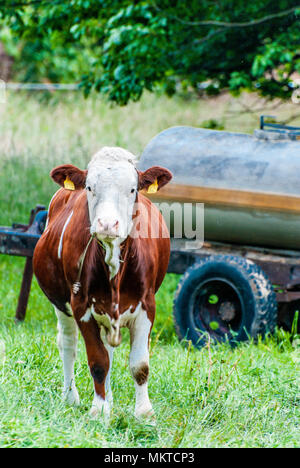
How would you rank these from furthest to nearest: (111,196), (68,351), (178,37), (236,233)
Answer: (178,37) → (236,233) → (68,351) → (111,196)

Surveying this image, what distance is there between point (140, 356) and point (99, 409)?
1.15ft

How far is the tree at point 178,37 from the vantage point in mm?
8727

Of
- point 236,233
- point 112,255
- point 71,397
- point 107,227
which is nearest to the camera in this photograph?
point 107,227

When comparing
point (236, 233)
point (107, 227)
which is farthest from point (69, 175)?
point (236, 233)

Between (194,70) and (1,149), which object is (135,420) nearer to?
(194,70)

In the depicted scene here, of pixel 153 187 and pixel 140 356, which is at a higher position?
pixel 153 187

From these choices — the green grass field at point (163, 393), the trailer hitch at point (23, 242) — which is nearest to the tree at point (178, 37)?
the trailer hitch at point (23, 242)

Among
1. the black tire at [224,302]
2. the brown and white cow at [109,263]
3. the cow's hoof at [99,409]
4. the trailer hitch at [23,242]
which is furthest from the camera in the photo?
the trailer hitch at [23,242]

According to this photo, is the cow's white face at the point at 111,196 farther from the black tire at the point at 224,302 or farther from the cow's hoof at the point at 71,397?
the black tire at the point at 224,302

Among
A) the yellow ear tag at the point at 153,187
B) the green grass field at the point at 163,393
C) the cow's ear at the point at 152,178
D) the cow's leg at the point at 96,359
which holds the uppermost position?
the cow's ear at the point at 152,178

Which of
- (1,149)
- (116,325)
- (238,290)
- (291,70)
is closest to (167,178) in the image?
(116,325)

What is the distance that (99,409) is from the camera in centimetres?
416

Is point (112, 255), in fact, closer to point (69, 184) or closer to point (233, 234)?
point (69, 184)

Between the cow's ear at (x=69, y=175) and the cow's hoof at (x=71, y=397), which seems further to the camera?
the cow's hoof at (x=71, y=397)
